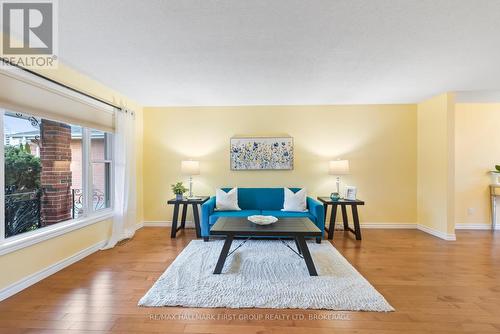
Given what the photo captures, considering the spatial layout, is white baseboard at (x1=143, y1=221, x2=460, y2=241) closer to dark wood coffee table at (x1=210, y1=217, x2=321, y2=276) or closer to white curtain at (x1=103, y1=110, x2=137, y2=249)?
white curtain at (x1=103, y1=110, x2=137, y2=249)

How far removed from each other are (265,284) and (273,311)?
1.19ft

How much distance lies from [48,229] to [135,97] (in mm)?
2377

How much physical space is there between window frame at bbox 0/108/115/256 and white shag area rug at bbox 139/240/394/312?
53.5 inches

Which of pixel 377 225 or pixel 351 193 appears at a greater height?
pixel 351 193

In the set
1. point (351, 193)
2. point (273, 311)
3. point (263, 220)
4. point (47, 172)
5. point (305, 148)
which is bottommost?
point (273, 311)

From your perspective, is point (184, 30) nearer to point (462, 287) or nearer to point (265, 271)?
point (265, 271)

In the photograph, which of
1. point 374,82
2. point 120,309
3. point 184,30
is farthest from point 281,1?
point 120,309

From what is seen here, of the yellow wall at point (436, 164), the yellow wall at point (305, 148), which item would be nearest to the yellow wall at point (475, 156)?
the yellow wall at point (436, 164)

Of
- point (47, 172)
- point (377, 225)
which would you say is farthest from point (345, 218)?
point (47, 172)

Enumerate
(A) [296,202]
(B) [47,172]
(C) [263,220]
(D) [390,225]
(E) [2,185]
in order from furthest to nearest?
(D) [390,225] < (A) [296,202] < (C) [263,220] < (B) [47,172] < (E) [2,185]

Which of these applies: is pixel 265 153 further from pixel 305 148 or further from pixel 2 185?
pixel 2 185

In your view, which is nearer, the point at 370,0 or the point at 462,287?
the point at 370,0

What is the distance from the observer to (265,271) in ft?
7.99

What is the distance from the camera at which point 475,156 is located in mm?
4082
